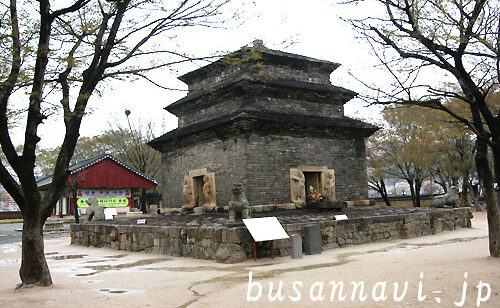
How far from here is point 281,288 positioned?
7.22 m

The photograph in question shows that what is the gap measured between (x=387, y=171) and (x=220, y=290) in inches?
1056

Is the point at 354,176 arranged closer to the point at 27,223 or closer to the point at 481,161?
the point at 481,161

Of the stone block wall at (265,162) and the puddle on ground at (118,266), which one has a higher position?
the stone block wall at (265,162)

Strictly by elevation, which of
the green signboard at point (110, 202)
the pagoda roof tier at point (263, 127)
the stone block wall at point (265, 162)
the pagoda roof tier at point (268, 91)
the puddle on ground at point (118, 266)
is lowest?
the puddle on ground at point (118, 266)

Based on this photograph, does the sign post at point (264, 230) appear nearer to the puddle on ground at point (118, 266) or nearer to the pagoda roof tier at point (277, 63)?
the puddle on ground at point (118, 266)

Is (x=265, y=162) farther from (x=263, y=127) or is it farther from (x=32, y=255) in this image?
(x=32, y=255)

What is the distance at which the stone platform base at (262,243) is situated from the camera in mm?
11242

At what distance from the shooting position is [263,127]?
15953mm

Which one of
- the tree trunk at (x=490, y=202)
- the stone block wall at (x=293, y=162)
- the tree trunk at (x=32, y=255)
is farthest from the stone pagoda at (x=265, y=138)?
the tree trunk at (x=32, y=255)

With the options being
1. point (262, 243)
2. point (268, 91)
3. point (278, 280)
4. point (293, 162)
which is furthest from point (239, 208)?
point (268, 91)

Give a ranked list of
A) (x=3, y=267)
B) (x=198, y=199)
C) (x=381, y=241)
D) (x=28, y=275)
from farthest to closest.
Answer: (x=198, y=199) < (x=381, y=241) < (x=3, y=267) < (x=28, y=275)

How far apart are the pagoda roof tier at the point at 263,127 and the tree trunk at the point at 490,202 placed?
7.72 m

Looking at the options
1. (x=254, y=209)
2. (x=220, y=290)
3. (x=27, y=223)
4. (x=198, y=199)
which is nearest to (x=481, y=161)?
(x=220, y=290)

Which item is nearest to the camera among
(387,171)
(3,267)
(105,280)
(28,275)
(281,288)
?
(281,288)
